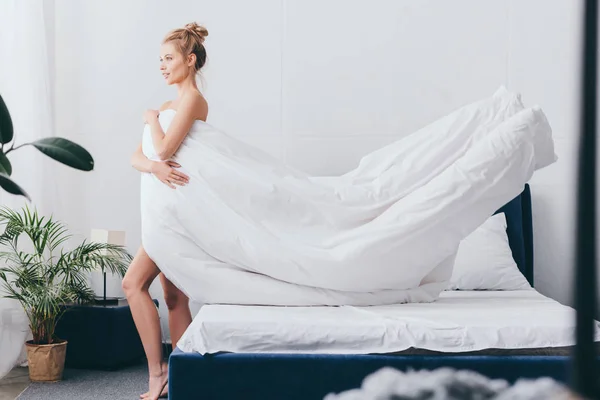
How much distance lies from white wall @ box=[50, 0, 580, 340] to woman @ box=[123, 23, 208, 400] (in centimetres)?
96

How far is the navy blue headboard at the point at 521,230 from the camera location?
3783 mm

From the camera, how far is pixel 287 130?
4.08 m

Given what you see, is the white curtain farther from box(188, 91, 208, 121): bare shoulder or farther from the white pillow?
the white pillow

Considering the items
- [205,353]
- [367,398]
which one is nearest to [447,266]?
[367,398]

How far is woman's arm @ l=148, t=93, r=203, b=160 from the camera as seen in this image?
2.73 metres

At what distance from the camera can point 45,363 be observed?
10.9 ft

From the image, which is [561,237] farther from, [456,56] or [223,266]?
[223,266]

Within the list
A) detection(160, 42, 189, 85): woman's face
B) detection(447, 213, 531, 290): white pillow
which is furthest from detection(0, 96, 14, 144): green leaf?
detection(447, 213, 531, 290): white pillow

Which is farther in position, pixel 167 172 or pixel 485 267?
pixel 485 267

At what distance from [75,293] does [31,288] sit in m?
0.25

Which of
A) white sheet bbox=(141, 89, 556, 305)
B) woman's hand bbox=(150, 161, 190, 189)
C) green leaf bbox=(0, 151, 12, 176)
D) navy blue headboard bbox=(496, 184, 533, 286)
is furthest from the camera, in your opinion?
navy blue headboard bbox=(496, 184, 533, 286)

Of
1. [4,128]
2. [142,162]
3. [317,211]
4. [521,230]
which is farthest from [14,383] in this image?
[521,230]

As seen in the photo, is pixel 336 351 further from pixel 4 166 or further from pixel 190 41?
pixel 190 41

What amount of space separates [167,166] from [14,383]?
146 centimetres
